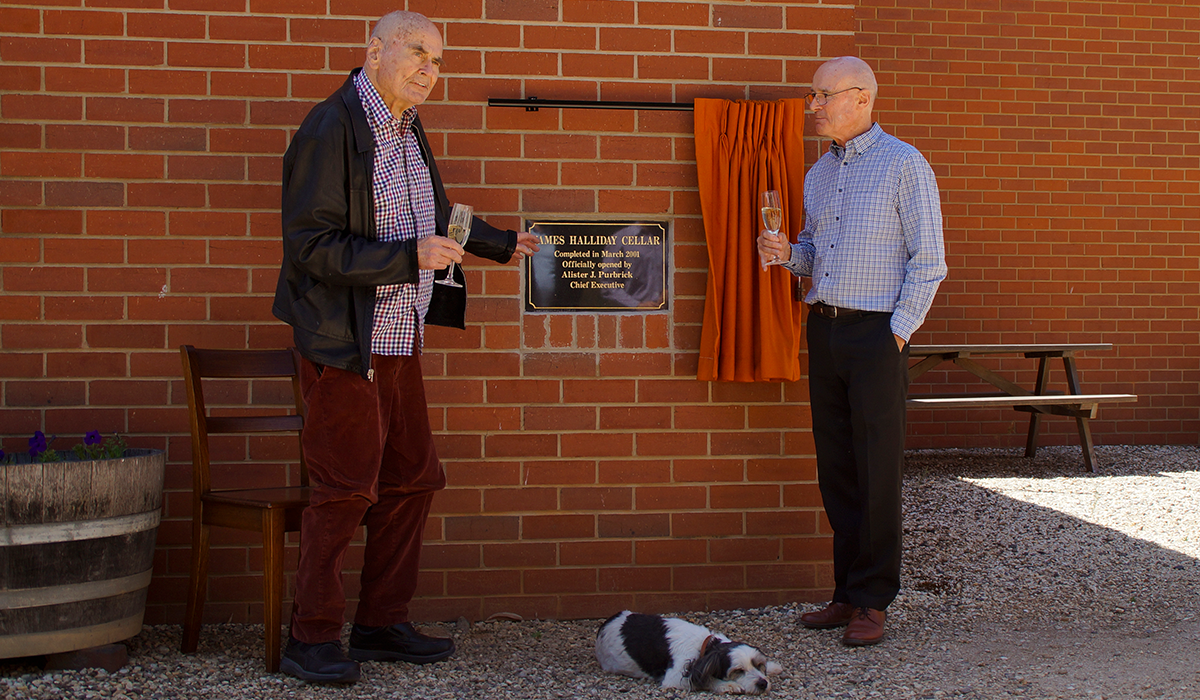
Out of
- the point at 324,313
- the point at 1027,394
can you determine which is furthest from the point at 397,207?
the point at 1027,394

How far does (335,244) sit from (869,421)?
78.7 inches

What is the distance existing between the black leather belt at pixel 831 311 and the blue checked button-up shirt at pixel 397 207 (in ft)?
4.93

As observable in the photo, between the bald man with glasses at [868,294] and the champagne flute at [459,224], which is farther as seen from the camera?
the bald man with glasses at [868,294]

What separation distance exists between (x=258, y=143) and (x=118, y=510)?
151 centimetres

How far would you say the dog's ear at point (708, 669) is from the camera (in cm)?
303

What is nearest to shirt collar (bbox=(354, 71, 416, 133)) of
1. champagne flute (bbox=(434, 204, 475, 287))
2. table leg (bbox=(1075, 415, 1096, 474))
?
champagne flute (bbox=(434, 204, 475, 287))

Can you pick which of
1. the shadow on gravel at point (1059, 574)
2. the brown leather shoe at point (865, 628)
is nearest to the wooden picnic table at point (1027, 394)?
the shadow on gravel at point (1059, 574)

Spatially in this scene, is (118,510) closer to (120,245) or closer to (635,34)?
(120,245)

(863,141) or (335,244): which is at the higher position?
(863,141)

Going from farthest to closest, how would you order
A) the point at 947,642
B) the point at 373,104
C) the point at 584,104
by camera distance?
the point at 584,104
the point at 947,642
the point at 373,104

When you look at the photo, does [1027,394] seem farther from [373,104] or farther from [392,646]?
[373,104]

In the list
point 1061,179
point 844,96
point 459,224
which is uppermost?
point 1061,179

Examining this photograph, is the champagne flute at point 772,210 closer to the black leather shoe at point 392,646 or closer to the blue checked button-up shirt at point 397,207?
the blue checked button-up shirt at point 397,207

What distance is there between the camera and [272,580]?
3162mm
